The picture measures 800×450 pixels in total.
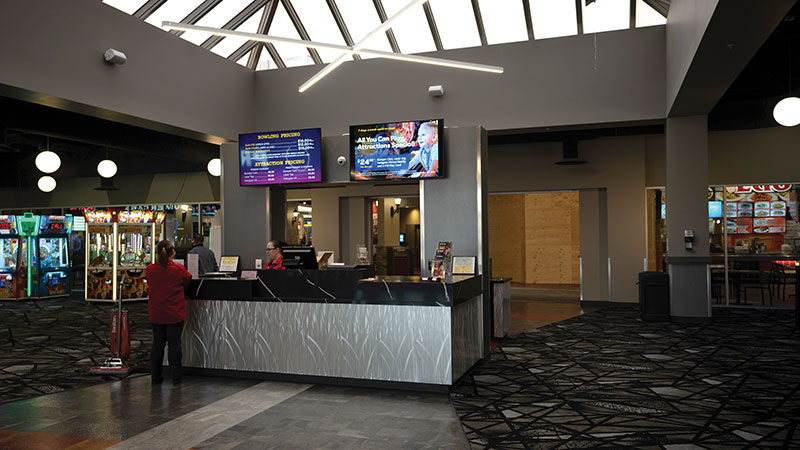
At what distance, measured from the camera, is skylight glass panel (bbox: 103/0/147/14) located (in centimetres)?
804

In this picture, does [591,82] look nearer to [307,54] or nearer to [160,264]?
[307,54]

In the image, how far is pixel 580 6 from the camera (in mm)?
9164

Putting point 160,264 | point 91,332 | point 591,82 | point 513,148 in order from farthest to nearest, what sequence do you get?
point 513,148, point 591,82, point 91,332, point 160,264

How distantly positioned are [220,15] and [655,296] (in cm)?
830

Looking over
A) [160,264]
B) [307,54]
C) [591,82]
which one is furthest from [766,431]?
[307,54]

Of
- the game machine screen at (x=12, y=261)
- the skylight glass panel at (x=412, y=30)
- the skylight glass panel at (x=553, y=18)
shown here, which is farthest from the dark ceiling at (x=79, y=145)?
the skylight glass panel at (x=553, y=18)

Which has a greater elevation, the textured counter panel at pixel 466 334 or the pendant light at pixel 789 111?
the pendant light at pixel 789 111

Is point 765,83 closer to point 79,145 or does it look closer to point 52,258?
point 79,145

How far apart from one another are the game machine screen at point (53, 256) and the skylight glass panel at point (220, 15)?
24.6ft

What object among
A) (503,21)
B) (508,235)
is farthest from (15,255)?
(508,235)

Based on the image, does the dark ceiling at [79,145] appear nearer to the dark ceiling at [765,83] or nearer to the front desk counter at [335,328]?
the front desk counter at [335,328]

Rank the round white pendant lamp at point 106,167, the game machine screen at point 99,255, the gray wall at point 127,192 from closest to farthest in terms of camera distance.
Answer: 1. the round white pendant lamp at point 106,167
2. the game machine screen at point 99,255
3. the gray wall at point 127,192

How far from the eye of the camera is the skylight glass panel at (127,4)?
26.4ft

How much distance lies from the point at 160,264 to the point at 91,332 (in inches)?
164
